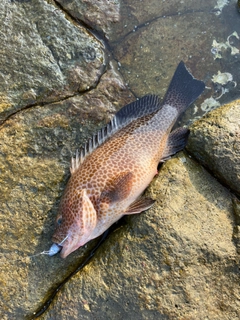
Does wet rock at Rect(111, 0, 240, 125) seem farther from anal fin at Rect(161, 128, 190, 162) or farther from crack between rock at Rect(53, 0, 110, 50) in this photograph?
anal fin at Rect(161, 128, 190, 162)

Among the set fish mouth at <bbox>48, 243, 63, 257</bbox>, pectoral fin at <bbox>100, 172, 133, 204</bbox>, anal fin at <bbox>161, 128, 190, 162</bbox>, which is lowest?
fish mouth at <bbox>48, 243, 63, 257</bbox>

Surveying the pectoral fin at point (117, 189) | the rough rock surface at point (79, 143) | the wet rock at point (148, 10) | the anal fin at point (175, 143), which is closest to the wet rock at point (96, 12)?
the rough rock surface at point (79, 143)

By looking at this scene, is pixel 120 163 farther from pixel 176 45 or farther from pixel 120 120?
pixel 176 45

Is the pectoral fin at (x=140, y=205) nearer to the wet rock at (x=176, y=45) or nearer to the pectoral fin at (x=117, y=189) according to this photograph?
the pectoral fin at (x=117, y=189)

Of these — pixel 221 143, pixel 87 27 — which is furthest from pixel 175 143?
pixel 87 27

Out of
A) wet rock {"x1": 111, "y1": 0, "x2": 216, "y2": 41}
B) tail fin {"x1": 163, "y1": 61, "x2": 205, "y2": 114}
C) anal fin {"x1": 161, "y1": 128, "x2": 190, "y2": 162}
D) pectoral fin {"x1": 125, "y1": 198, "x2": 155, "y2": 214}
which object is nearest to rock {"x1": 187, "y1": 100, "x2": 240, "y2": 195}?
anal fin {"x1": 161, "y1": 128, "x2": 190, "y2": 162}

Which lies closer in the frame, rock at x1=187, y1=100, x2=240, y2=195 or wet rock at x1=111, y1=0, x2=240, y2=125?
rock at x1=187, y1=100, x2=240, y2=195
